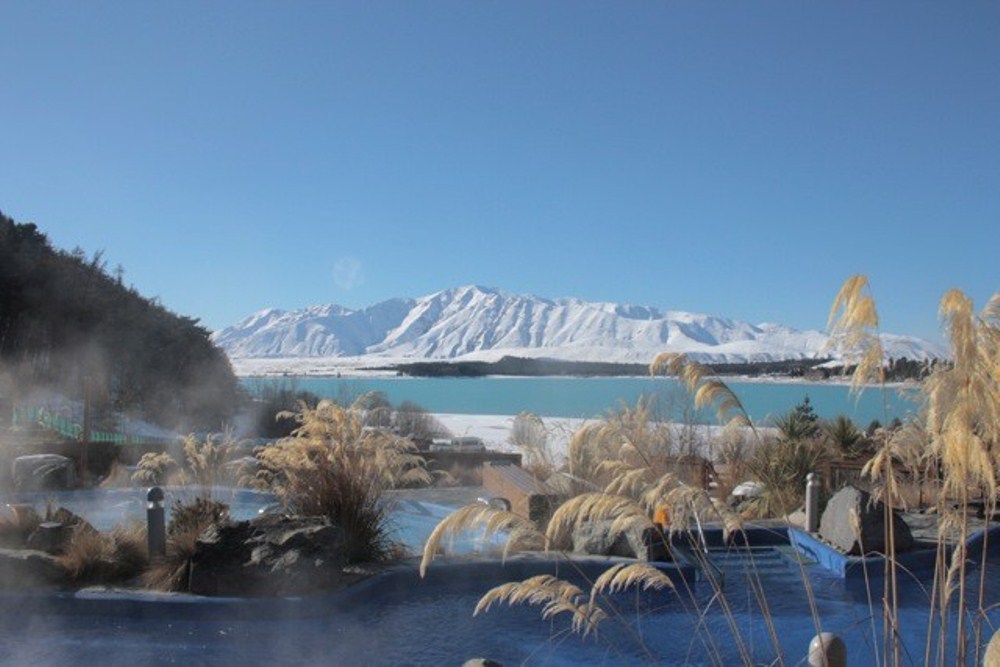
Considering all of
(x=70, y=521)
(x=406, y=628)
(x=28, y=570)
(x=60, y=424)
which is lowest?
(x=406, y=628)

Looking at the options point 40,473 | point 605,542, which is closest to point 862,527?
point 605,542

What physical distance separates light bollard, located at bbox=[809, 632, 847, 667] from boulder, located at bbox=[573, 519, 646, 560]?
3897 millimetres

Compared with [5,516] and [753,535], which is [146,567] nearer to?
[5,516]

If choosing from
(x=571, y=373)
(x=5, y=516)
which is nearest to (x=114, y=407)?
(x=5, y=516)

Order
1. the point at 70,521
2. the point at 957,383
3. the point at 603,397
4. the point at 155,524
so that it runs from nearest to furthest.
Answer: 1. the point at 957,383
2. the point at 155,524
3. the point at 70,521
4. the point at 603,397

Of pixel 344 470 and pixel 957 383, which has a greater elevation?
pixel 957 383

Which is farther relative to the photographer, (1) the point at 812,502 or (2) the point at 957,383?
(1) the point at 812,502

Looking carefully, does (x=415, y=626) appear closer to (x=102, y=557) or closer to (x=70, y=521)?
(x=102, y=557)

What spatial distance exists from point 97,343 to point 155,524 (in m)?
15.6

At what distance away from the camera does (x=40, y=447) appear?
1222 cm

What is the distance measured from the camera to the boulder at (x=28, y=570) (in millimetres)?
5730

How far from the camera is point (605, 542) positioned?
6773 millimetres

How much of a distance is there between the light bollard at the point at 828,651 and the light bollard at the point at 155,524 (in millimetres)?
4437

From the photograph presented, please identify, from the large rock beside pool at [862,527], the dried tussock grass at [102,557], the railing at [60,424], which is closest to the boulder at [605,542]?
the large rock beside pool at [862,527]
